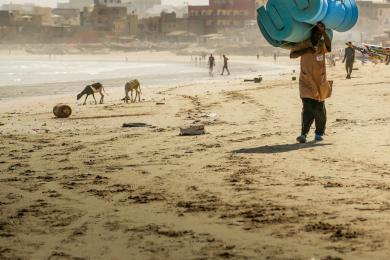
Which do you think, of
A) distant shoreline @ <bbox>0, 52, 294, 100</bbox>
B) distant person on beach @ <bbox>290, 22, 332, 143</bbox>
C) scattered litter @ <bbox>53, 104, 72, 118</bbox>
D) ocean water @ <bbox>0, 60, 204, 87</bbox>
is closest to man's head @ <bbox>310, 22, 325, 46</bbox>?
distant person on beach @ <bbox>290, 22, 332, 143</bbox>

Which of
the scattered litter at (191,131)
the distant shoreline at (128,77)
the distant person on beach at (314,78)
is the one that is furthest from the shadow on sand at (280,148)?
the distant shoreline at (128,77)

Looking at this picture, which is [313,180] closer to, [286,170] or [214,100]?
[286,170]

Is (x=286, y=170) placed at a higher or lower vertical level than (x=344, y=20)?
lower

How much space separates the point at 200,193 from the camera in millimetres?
6340

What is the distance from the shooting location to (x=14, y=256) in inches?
175

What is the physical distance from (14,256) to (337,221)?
245 centimetres

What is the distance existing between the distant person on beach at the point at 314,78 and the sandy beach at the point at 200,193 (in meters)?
0.43

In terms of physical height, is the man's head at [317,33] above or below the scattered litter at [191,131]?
above

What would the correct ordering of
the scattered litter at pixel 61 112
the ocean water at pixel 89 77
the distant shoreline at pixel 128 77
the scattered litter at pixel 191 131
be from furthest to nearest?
the ocean water at pixel 89 77 → the distant shoreline at pixel 128 77 → the scattered litter at pixel 61 112 → the scattered litter at pixel 191 131

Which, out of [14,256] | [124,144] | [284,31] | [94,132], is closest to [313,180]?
[284,31]

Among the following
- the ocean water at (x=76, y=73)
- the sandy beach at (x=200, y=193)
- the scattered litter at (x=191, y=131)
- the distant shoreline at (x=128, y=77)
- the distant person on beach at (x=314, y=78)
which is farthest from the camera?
the ocean water at (x=76, y=73)

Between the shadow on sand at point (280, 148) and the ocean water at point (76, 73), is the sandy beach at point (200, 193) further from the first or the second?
the ocean water at point (76, 73)

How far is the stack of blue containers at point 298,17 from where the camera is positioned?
8.61 meters

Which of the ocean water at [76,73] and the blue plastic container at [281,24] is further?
the ocean water at [76,73]
